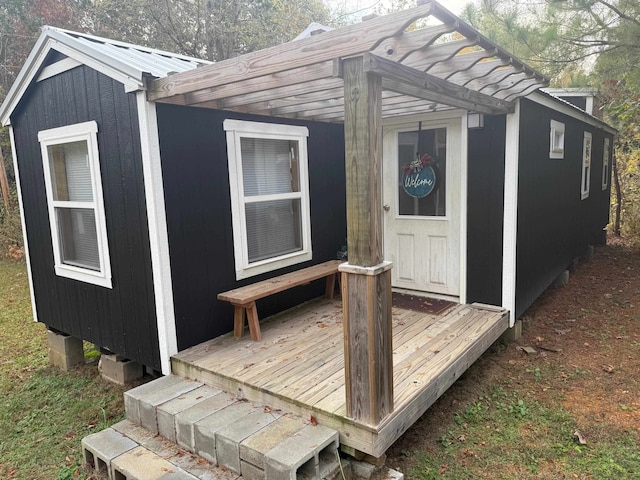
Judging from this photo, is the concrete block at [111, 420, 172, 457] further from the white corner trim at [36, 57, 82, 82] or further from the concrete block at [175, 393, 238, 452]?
the white corner trim at [36, 57, 82, 82]

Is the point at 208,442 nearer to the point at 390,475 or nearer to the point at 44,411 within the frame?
the point at 390,475

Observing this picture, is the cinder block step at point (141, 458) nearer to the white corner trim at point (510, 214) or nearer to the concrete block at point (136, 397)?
the concrete block at point (136, 397)

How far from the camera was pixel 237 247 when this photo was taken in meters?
3.95

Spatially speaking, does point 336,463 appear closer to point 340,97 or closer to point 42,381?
point 340,97

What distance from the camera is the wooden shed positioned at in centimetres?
238

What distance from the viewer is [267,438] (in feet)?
8.25

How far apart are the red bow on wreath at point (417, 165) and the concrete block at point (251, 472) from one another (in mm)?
3380

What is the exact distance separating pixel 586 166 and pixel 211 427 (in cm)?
716

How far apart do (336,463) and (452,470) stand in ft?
2.40

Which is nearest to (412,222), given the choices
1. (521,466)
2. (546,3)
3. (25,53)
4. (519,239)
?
(519,239)

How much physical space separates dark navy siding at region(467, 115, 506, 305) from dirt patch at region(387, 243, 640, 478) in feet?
2.01

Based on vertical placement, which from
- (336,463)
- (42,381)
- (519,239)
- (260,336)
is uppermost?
(519,239)

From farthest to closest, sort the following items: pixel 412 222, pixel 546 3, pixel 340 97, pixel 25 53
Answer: pixel 25 53 → pixel 546 3 → pixel 412 222 → pixel 340 97

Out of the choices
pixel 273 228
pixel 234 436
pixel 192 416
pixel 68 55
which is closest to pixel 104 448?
Answer: pixel 192 416
